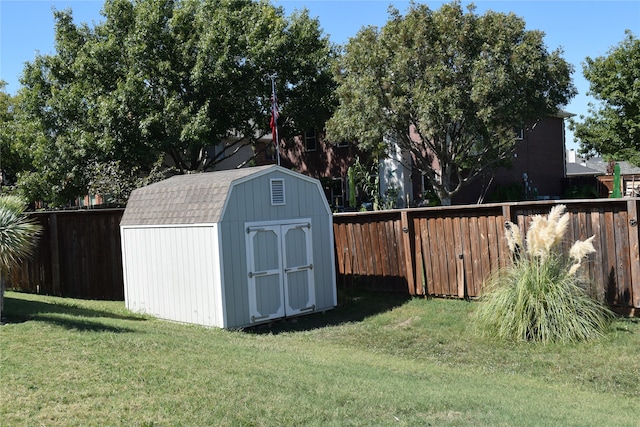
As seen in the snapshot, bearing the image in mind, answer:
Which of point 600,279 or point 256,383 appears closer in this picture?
point 256,383

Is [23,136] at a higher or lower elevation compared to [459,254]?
higher

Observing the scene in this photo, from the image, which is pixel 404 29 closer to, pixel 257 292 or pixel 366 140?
pixel 366 140

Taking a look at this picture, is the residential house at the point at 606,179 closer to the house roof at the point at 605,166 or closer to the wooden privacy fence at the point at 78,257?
the house roof at the point at 605,166

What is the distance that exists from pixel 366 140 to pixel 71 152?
10.9m

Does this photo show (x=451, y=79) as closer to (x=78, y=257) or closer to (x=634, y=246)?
(x=634, y=246)

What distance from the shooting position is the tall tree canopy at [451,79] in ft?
63.0

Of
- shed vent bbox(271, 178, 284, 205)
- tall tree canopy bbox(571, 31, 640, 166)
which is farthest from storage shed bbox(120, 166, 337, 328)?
tall tree canopy bbox(571, 31, 640, 166)

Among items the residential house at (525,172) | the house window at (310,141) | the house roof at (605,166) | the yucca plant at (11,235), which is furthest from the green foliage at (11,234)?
the house roof at (605,166)

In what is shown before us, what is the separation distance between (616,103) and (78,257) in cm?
2533

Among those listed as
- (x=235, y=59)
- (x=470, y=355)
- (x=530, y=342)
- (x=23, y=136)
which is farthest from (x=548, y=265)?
(x=23, y=136)

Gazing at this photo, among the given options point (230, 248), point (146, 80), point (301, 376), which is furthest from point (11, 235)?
point (146, 80)

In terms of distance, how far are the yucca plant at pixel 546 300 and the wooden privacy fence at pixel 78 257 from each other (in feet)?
27.2

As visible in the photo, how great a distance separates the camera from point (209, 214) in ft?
35.4

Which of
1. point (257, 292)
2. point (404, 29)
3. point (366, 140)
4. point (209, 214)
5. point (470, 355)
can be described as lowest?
point (470, 355)
